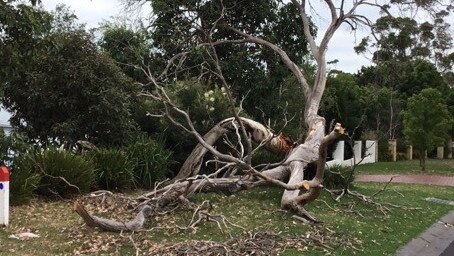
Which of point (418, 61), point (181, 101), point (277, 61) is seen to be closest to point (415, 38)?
point (418, 61)

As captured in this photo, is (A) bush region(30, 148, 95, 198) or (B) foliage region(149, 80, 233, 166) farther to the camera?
(B) foliage region(149, 80, 233, 166)

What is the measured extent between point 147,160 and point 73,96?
92.9 inches

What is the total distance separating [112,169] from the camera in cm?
1349

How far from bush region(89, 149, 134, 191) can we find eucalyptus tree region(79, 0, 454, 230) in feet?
4.37

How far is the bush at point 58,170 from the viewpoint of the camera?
11938 millimetres

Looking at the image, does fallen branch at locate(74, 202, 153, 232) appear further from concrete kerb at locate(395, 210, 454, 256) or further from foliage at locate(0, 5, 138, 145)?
foliage at locate(0, 5, 138, 145)

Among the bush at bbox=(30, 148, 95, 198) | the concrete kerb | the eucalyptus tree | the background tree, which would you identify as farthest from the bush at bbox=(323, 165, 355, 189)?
the background tree

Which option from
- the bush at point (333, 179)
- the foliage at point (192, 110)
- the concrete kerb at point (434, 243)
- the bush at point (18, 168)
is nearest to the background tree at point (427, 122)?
the bush at point (333, 179)

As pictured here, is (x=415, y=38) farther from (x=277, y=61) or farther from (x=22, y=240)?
(x=22, y=240)

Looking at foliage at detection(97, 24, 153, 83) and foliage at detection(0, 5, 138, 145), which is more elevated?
foliage at detection(97, 24, 153, 83)

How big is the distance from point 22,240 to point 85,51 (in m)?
7.37

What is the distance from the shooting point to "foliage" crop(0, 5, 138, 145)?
14.4 m

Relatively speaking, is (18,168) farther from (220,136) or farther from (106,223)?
(220,136)

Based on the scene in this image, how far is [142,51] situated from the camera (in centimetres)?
2097
